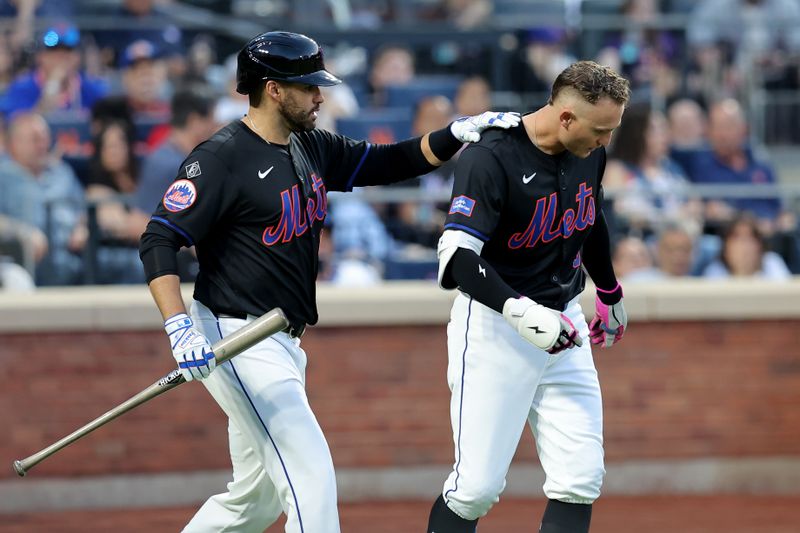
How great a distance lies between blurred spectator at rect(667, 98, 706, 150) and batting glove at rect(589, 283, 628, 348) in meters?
5.06

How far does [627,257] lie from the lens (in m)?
8.19

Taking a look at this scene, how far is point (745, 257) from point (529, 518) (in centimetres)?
237

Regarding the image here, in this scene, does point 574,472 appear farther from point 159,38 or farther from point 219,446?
point 159,38

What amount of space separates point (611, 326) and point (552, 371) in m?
0.56

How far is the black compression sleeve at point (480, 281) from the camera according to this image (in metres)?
4.48

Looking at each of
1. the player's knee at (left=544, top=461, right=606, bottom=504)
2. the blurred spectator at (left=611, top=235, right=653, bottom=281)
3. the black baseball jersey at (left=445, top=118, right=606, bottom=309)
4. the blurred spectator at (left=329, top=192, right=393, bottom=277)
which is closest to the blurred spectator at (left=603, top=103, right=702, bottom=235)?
the blurred spectator at (left=611, top=235, right=653, bottom=281)

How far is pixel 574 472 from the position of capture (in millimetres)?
4672

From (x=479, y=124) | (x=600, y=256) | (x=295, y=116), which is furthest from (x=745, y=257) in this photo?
(x=295, y=116)

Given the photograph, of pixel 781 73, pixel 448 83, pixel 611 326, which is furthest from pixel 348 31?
pixel 611 326

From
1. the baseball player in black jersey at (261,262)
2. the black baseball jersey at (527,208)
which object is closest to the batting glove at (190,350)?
the baseball player in black jersey at (261,262)

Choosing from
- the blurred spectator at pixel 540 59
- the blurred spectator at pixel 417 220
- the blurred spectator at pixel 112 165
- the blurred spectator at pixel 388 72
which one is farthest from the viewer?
the blurred spectator at pixel 540 59

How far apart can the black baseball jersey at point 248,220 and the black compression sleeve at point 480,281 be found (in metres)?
0.55

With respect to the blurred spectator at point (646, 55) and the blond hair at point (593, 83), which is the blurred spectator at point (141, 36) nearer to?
the blurred spectator at point (646, 55)

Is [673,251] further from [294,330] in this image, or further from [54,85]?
[54,85]
